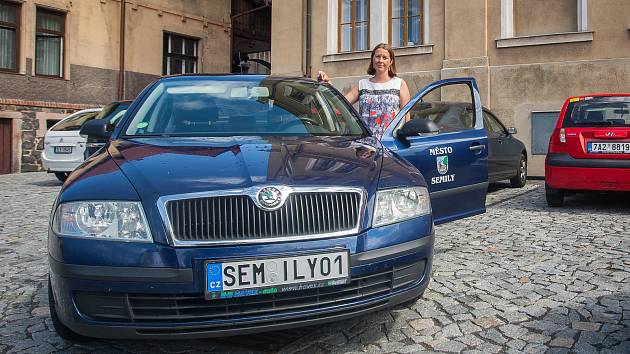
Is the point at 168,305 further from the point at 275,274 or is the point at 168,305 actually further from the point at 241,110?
the point at 241,110

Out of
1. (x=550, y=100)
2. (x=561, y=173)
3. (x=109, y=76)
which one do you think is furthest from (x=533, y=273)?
(x=109, y=76)

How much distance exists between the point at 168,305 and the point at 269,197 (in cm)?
61

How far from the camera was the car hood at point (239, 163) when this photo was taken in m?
2.52

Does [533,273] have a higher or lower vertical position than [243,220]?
lower

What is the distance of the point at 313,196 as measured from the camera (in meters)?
2.52

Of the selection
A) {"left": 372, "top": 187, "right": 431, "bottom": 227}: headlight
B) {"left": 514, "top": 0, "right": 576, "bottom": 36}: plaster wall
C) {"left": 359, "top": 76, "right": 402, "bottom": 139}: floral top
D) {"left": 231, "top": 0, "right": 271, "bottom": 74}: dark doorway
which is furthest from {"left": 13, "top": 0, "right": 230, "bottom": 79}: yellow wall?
{"left": 372, "top": 187, "right": 431, "bottom": 227}: headlight

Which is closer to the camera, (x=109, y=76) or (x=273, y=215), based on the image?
(x=273, y=215)

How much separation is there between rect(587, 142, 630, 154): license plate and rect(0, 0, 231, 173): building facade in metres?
14.8

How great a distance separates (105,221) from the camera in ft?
7.98

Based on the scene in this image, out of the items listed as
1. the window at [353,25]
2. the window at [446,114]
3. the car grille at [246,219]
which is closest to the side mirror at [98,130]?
the car grille at [246,219]

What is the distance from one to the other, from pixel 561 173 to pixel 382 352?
16.7ft

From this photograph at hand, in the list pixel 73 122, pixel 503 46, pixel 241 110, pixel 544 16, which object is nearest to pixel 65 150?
pixel 73 122

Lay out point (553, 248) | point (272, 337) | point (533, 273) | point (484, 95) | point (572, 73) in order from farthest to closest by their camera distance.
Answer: point (484, 95)
point (572, 73)
point (553, 248)
point (533, 273)
point (272, 337)

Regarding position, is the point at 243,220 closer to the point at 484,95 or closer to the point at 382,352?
the point at 382,352
